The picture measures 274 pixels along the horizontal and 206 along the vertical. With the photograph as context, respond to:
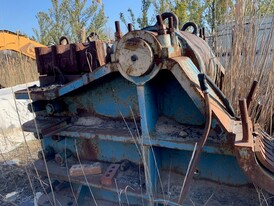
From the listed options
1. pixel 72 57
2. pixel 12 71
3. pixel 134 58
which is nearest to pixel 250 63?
pixel 134 58

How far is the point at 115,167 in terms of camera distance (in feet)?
5.32

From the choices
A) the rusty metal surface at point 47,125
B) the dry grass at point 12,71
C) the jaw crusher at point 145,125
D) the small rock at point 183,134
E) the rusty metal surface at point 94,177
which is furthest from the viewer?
the dry grass at point 12,71

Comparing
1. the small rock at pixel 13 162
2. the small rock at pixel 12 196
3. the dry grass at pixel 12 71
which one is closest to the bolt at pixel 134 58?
the small rock at pixel 12 196

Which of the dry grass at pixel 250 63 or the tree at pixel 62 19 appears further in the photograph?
the tree at pixel 62 19

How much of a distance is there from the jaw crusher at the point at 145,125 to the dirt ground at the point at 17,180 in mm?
329

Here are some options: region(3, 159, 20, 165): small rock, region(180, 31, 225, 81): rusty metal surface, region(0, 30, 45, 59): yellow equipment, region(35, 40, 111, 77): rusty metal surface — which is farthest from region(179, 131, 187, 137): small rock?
region(0, 30, 45, 59): yellow equipment

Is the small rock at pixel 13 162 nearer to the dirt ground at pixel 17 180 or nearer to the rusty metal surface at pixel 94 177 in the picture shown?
the dirt ground at pixel 17 180

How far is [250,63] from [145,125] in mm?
863

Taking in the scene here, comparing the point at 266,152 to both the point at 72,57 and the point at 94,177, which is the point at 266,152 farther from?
the point at 72,57

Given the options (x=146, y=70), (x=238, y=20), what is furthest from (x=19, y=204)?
(x=238, y=20)

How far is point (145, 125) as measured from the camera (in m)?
1.38

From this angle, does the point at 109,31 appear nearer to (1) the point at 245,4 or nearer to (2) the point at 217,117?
(1) the point at 245,4

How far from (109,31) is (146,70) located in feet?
4.35

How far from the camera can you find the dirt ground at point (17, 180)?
82.1 inches
